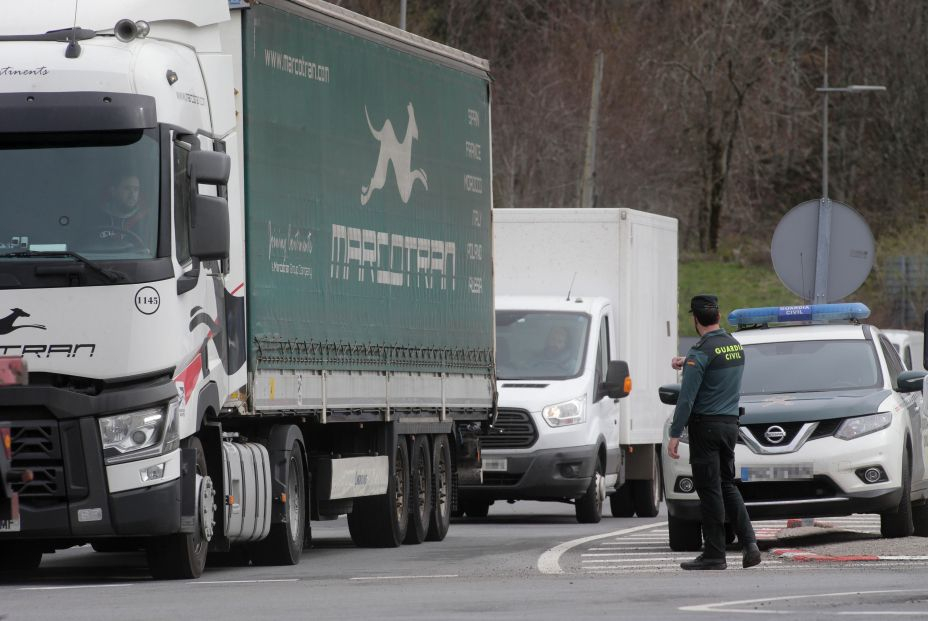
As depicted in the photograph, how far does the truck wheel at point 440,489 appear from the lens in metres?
19.1

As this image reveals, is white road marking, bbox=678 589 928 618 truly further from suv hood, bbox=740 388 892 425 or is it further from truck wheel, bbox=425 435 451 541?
truck wheel, bbox=425 435 451 541

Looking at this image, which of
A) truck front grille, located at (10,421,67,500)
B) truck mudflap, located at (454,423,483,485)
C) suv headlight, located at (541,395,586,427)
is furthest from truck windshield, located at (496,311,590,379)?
truck front grille, located at (10,421,67,500)

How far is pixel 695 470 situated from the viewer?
1396 cm

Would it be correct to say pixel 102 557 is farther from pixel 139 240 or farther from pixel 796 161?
pixel 796 161

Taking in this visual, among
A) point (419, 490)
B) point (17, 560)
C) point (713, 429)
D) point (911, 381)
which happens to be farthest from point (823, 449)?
point (17, 560)

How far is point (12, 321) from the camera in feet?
41.6

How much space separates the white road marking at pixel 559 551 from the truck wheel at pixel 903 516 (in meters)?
2.50

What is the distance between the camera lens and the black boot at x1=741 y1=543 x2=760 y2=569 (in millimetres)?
13680

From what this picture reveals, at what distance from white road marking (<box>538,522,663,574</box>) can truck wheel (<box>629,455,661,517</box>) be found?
351 centimetres

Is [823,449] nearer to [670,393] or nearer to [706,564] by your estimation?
[670,393]

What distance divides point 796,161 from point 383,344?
53443 mm

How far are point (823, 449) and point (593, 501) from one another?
6819mm

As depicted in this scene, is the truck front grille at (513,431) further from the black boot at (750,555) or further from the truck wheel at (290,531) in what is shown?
the black boot at (750,555)

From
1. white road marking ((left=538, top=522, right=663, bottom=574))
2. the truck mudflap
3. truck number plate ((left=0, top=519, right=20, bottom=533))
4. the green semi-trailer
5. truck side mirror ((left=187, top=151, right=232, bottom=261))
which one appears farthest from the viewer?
the truck mudflap
